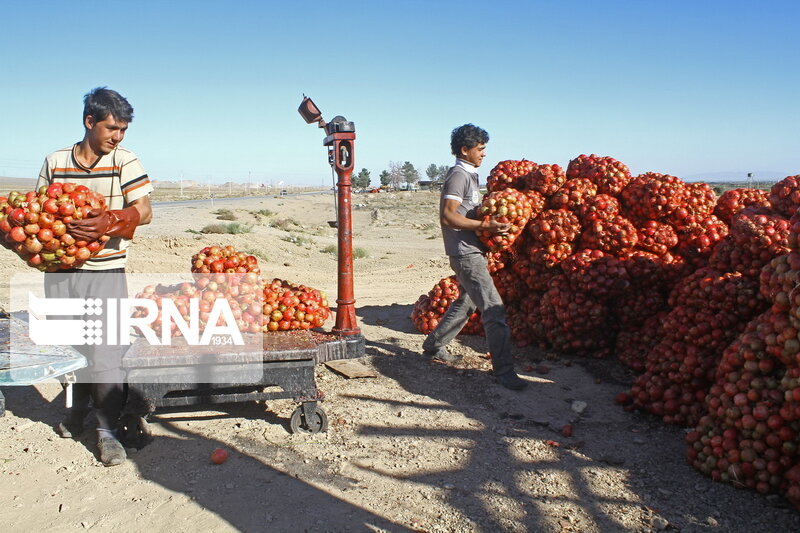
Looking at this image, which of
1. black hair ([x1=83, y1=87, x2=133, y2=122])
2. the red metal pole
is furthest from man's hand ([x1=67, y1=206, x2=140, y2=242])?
the red metal pole

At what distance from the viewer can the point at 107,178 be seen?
3.77m

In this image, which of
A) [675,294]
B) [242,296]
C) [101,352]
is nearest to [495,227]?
[675,294]

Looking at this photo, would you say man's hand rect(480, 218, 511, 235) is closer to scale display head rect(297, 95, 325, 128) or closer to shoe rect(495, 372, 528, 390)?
shoe rect(495, 372, 528, 390)

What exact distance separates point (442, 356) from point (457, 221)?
143cm

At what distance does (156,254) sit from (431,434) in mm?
9809

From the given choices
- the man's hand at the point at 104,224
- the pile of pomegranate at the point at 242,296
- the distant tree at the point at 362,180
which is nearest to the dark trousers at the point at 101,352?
the man's hand at the point at 104,224

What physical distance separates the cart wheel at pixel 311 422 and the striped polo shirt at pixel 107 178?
1494 millimetres

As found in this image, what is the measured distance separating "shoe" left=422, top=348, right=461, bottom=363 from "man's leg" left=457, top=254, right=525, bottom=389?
0.69 metres

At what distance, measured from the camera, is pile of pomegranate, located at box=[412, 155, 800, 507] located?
3.45 m

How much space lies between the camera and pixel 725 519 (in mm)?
3217

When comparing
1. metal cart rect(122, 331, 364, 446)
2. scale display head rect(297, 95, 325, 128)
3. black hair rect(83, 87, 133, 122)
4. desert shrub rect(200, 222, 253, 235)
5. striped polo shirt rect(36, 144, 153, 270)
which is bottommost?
metal cart rect(122, 331, 364, 446)

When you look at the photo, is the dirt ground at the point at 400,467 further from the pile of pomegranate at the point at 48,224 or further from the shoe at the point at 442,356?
the pile of pomegranate at the point at 48,224

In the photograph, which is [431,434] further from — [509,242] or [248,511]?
[509,242]

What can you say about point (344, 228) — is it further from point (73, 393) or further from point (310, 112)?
point (73, 393)
